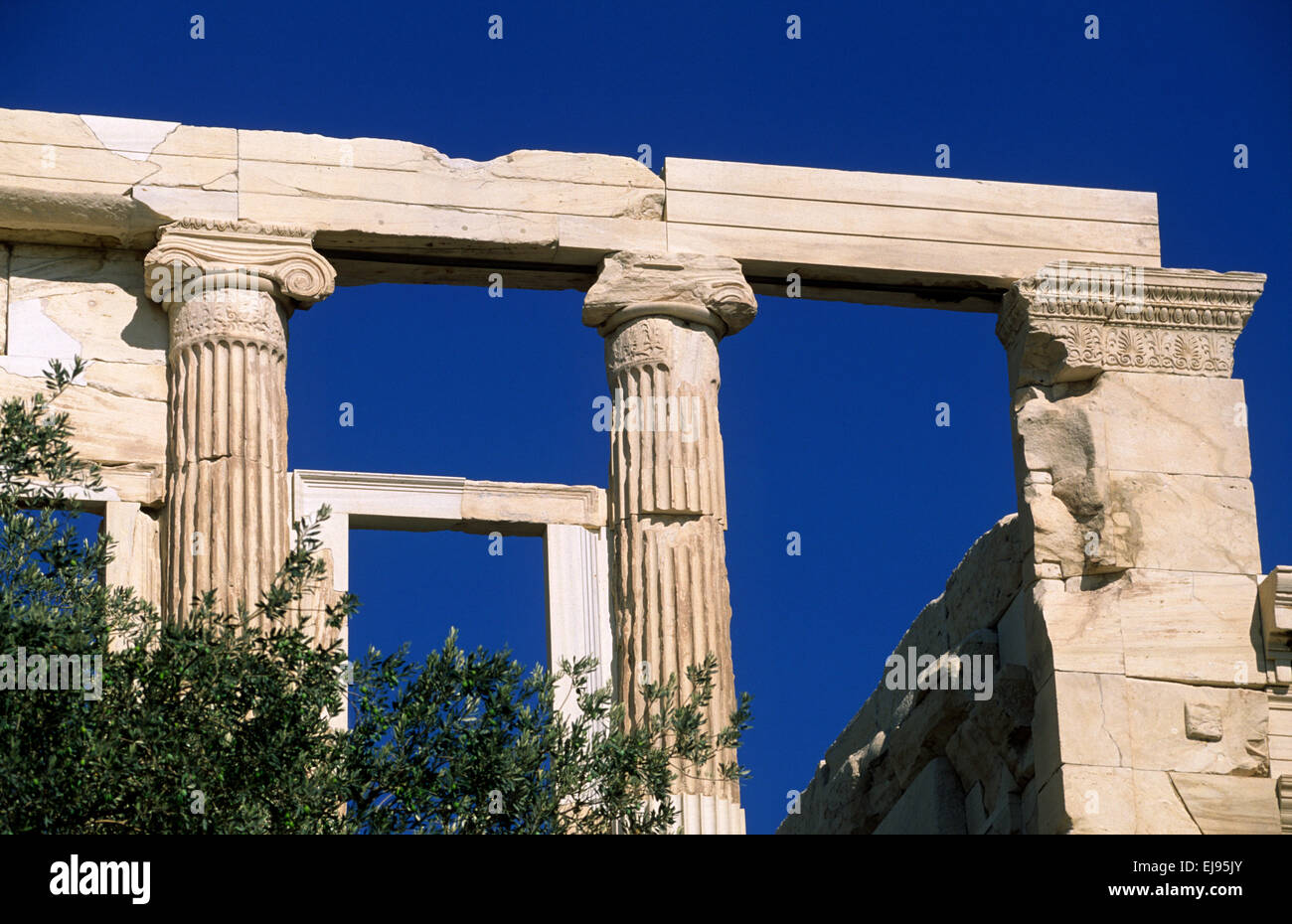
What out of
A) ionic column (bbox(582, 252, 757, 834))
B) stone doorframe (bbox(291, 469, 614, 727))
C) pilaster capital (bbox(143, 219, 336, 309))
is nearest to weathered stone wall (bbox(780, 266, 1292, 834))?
ionic column (bbox(582, 252, 757, 834))

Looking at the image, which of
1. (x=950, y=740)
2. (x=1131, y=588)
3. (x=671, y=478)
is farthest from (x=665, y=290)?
(x=950, y=740)

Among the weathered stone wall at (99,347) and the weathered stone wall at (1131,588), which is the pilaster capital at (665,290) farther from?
the weathered stone wall at (99,347)

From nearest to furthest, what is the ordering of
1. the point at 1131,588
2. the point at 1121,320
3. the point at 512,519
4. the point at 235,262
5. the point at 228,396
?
the point at 228,396, the point at 235,262, the point at 1131,588, the point at 512,519, the point at 1121,320

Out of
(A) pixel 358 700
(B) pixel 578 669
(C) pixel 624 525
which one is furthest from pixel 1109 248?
(A) pixel 358 700

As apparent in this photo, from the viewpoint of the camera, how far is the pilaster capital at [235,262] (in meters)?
18.2

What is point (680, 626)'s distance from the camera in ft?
59.0

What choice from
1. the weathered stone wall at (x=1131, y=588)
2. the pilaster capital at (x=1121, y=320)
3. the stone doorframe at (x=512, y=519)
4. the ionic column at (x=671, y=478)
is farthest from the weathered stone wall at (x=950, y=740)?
the stone doorframe at (x=512, y=519)

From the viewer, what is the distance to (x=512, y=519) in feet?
62.4

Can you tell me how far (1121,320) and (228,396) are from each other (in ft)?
21.4

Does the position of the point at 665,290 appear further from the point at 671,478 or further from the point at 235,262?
the point at 235,262

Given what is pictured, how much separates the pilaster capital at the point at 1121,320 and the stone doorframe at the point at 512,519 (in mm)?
3342
